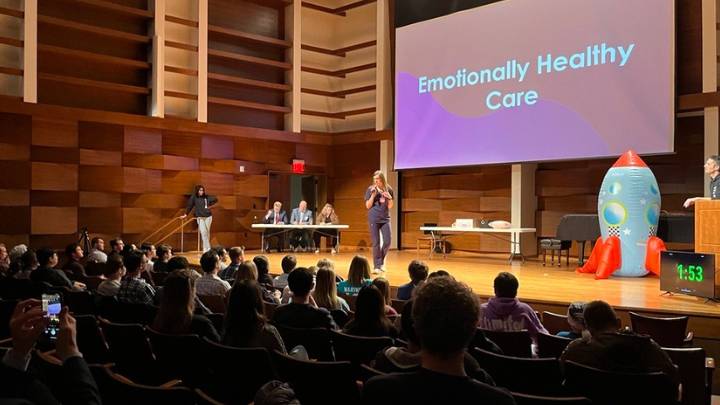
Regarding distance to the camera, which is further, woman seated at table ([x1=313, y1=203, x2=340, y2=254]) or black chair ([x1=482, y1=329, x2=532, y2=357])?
woman seated at table ([x1=313, y1=203, x2=340, y2=254])

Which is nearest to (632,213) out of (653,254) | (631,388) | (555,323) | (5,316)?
(653,254)

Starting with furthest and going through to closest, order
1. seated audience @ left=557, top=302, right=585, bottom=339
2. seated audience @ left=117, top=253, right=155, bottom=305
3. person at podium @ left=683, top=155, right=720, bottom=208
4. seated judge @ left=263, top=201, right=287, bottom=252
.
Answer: seated judge @ left=263, top=201, right=287, bottom=252, person at podium @ left=683, top=155, right=720, bottom=208, seated audience @ left=117, top=253, right=155, bottom=305, seated audience @ left=557, top=302, right=585, bottom=339

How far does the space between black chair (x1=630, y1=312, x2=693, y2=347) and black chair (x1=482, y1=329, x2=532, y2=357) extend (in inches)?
42.9

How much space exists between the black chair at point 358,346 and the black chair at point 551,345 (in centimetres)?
91

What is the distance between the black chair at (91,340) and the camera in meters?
3.19

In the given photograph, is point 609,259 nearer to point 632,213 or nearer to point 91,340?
point 632,213

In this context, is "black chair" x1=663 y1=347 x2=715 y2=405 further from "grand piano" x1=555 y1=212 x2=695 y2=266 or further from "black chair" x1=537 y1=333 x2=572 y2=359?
"grand piano" x1=555 y1=212 x2=695 y2=266

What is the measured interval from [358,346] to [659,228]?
636 cm

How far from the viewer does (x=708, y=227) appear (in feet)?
18.6

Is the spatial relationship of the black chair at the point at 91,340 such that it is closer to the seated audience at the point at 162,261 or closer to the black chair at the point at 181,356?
the black chair at the point at 181,356

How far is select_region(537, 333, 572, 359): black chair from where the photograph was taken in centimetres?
310

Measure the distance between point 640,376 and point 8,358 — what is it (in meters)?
2.04

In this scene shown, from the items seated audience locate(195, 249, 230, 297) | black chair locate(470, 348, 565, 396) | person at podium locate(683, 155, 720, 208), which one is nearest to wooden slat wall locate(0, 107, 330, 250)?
seated audience locate(195, 249, 230, 297)

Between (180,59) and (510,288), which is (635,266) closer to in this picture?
(510,288)
